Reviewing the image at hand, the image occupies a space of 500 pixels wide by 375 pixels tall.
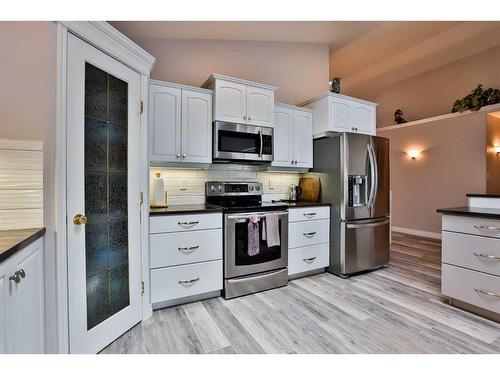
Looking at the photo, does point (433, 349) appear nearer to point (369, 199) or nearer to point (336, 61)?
point (369, 199)

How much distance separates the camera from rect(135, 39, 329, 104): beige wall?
2.97m

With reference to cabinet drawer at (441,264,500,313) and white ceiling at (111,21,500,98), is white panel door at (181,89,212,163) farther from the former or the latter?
cabinet drawer at (441,264,500,313)

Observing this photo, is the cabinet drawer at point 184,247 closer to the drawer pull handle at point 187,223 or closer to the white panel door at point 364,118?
the drawer pull handle at point 187,223

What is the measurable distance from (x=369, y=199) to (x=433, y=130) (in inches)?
137

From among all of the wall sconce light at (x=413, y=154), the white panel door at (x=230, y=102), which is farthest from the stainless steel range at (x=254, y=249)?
the wall sconce light at (x=413, y=154)

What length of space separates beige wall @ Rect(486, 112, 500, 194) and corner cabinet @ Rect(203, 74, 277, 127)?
4.26m

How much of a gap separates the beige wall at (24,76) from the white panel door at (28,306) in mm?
669

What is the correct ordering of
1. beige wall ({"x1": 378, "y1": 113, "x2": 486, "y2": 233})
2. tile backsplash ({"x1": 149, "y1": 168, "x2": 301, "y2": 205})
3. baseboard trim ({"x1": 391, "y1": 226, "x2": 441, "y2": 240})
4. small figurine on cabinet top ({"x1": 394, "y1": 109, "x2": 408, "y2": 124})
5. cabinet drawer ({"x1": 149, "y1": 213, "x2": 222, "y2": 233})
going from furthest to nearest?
small figurine on cabinet top ({"x1": 394, "y1": 109, "x2": 408, "y2": 124}) < baseboard trim ({"x1": 391, "y1": 226, "x2": 441, "y2": 240}) < beige wall ({"x1": 378, "y1": 113, "x2": 486, "y2": 233}) < tile backsplash ({"x1": 149, "y1": 168, "x2": 301, "y2": 205}) < cabinet drawer ({"x1": 149, "y1": 213, "x2": 222, "y2": 233})

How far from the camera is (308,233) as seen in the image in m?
2.93

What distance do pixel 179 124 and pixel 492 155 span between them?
18.2 ft

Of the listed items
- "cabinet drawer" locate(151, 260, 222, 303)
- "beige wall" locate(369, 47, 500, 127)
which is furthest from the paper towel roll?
"beige wall" locate(369, 47, 500, 127)

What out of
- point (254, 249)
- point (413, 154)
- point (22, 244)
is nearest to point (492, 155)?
point (413, 154)

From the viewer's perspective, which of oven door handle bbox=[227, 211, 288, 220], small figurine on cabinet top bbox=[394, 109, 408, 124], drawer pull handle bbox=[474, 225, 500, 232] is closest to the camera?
drawer pull handle bbox=[474, 225, 500, 232]
